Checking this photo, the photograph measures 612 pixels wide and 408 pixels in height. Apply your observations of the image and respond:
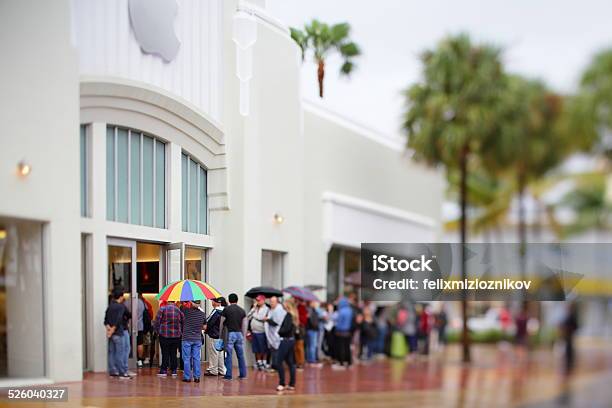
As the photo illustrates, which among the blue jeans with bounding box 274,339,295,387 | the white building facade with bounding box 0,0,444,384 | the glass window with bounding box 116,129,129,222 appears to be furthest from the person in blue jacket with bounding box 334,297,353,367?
the glass window with bounding box 116,129,129,222

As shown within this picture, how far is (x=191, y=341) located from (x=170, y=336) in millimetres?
225

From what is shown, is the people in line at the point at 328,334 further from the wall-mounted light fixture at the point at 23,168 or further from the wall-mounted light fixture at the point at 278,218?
the wall-mounted light fixture at the point at 23,168

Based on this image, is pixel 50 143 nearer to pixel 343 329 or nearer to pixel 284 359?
pixel 284 359

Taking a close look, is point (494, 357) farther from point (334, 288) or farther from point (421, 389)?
point (334, 288)

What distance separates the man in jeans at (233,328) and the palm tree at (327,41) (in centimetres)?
278

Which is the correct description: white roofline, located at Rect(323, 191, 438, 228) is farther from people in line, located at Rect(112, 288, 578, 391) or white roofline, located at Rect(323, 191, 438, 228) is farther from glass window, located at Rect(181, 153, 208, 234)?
glass window, located at Rect(181, 153, 208, 234)

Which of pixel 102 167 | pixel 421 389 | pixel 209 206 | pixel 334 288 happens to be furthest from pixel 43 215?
pixel 334 288

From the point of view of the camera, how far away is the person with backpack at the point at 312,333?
49.4ft

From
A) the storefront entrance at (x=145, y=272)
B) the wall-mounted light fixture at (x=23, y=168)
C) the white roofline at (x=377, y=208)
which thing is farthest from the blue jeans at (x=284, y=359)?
the wall-mounted light fixture at (x=23, y=168)

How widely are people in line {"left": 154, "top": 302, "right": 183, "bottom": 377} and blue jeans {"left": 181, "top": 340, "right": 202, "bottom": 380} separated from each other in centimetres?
8

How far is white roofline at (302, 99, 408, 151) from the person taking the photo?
10.1 metres

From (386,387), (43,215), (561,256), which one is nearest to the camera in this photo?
(561,256)

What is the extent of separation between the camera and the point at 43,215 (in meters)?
9.72

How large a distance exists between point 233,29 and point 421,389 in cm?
421
